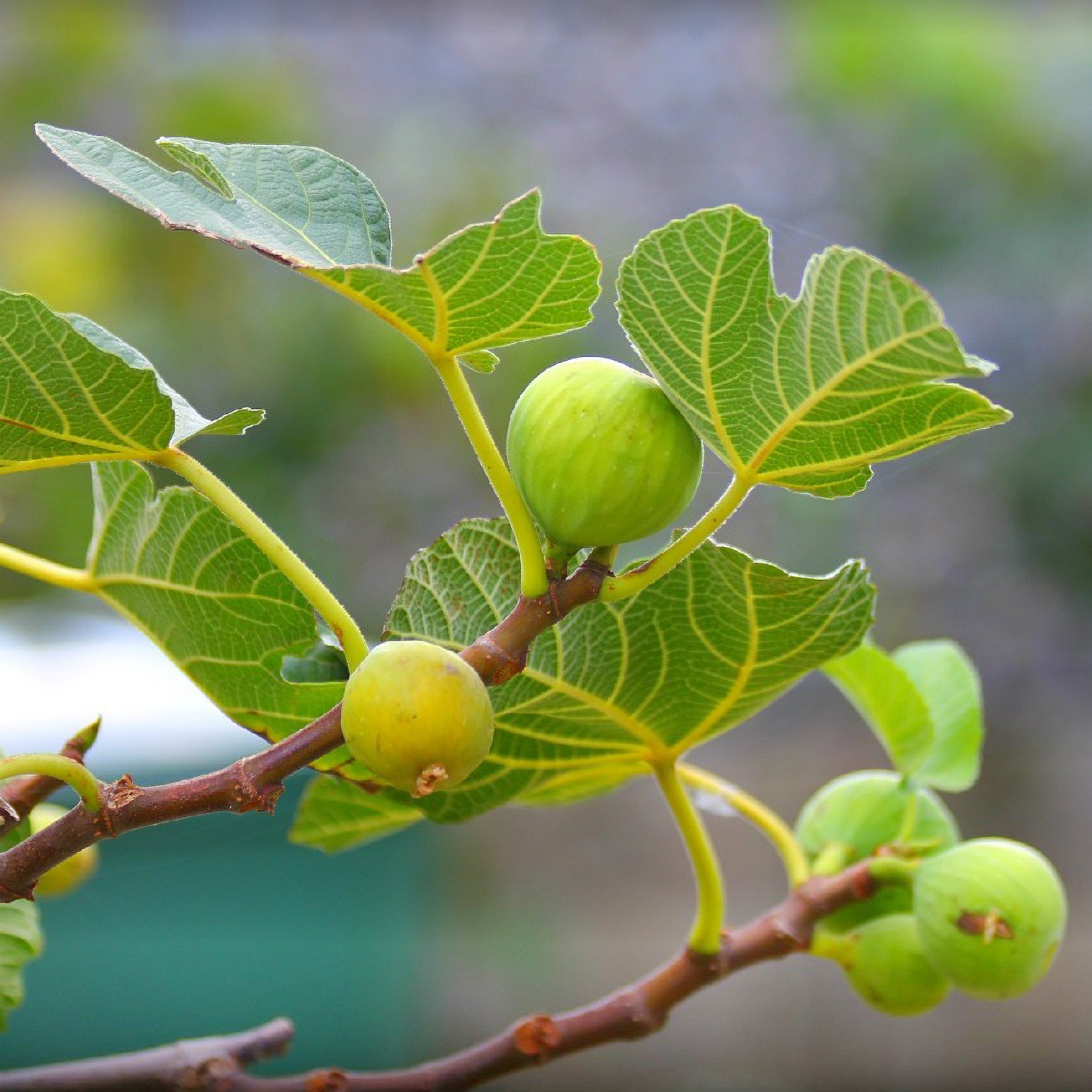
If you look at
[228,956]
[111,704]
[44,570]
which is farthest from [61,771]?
[228,956]

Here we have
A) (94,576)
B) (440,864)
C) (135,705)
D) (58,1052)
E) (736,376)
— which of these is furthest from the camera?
(440,864)

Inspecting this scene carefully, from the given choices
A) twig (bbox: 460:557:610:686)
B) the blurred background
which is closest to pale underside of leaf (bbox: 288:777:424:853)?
twig (bbox: 460:557:610:686)

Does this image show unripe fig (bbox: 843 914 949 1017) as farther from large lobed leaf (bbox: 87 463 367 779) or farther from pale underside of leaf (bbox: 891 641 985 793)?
large lobed leaf (bbox: 87 463 367 779)

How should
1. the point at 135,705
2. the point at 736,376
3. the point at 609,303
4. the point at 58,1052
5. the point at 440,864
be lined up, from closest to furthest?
the point at 736,376 < the point at 58,1052 < the point at 135,705 < the point at 440,864 < the point at 609,303

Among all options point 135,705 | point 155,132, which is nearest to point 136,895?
→ point 135,705

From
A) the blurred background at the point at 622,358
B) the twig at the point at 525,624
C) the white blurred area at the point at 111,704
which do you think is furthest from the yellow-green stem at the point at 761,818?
the blurred background at the point at 622,358

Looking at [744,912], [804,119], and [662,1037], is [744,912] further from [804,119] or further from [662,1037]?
[804,119]

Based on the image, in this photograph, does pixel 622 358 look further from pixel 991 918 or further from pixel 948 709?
pixel 991 918
